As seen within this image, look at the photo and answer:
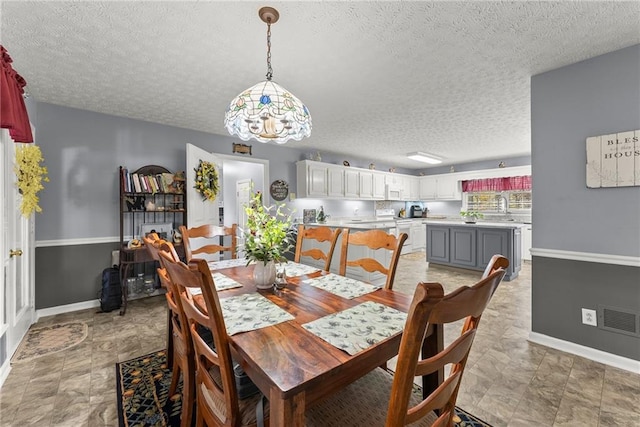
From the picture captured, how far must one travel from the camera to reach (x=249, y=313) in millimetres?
1245

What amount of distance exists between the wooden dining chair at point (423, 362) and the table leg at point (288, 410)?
0.79ft

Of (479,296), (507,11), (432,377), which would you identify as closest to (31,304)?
(432,377)

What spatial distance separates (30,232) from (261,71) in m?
3.00

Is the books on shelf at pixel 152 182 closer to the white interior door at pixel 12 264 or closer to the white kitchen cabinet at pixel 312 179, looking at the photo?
the white interior door at pixel 12 264

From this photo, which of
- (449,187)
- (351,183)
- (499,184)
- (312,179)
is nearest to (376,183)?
(351,183)

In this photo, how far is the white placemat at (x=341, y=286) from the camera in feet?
4.96

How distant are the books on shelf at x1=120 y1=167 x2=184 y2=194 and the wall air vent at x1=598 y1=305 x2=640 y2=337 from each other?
460 centimetres

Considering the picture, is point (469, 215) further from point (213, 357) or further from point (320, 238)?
point (213, 357)

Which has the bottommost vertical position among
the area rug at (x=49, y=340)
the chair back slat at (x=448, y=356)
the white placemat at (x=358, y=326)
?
the area rug at (x=49, y=340)

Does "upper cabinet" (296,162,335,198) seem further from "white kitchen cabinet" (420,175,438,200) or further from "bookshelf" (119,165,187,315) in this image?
"white kitchen cabinet" (420,175,438,200)

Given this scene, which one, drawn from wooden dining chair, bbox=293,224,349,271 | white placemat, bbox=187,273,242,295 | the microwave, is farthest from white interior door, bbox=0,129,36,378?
the microwave

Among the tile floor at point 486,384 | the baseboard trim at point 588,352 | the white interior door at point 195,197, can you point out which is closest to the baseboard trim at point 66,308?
the tile floor at point 486,384

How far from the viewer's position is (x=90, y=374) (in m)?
2.02

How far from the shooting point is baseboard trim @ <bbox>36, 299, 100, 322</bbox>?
10.1ft
